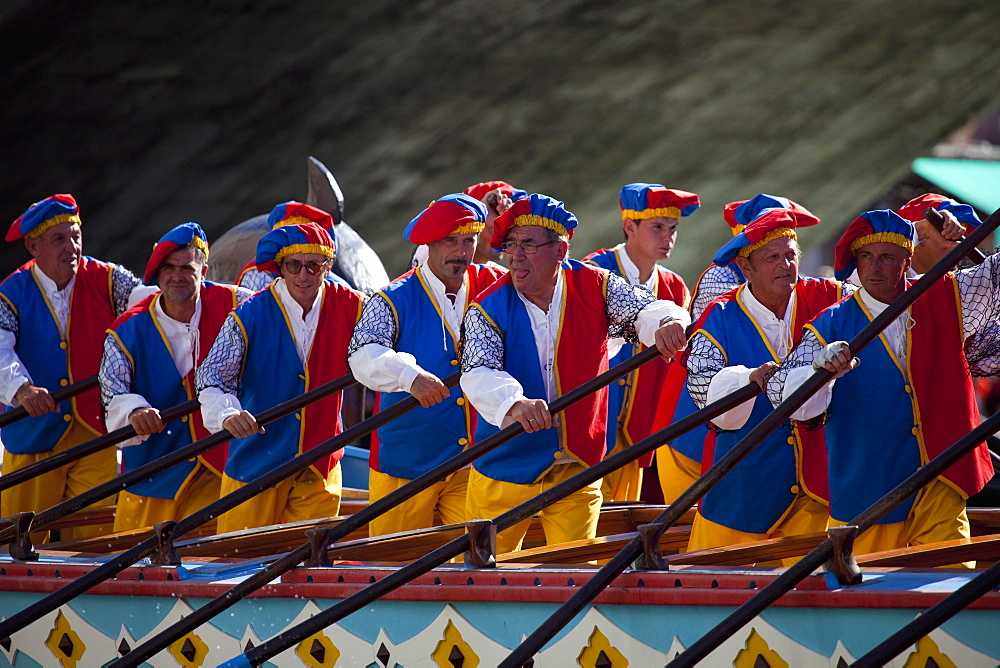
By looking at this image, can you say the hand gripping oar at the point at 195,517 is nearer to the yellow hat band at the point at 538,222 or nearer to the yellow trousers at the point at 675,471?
the yellow hat band at the point at 538,222

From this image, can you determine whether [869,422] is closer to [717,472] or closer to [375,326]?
[717,472]

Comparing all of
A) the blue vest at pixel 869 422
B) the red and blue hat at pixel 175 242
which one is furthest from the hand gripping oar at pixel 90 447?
the blue vest at pixel 869 422

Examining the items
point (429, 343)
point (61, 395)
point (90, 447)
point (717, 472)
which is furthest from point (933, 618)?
point (61, 395)

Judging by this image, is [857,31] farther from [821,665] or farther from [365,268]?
[821,665]

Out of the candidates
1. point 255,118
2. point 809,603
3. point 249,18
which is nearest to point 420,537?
point 809,603

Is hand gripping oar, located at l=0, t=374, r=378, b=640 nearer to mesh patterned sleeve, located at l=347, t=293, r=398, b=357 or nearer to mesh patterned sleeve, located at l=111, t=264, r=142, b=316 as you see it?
mesh patterned sleeve, located at l=347, t=293, r=398, b=357

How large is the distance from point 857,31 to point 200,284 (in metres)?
8.98

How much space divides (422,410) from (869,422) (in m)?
1.73

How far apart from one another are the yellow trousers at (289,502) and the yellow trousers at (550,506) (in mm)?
935

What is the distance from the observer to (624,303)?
15.0 feet

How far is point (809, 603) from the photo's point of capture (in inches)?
131

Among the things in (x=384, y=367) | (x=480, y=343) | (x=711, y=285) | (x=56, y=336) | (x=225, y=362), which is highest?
(x=480, y=343)

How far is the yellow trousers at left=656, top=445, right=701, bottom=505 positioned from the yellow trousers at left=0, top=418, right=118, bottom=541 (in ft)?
8.16

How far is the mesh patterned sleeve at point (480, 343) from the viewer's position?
4.32 meters
